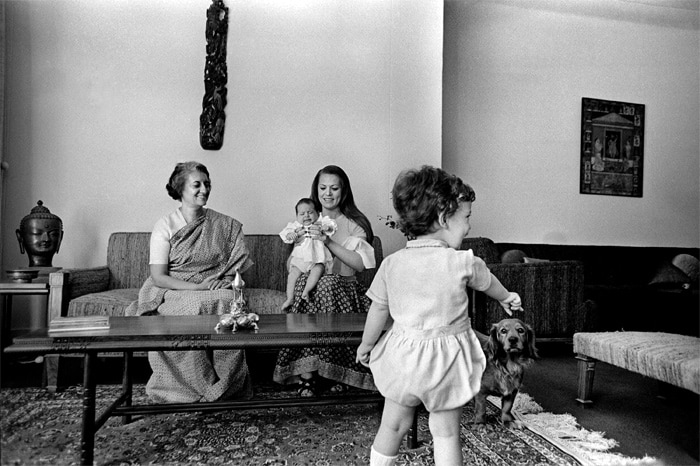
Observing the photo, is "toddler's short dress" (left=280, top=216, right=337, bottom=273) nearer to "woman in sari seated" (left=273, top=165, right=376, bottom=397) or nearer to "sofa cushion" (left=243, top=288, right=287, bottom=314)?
"woman in sari seated" (left=273, top=165, right=376, bottom=397)

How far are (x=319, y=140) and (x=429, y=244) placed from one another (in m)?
2.81

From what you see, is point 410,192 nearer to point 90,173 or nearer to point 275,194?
point 275,194

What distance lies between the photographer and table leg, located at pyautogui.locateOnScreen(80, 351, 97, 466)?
181 cm

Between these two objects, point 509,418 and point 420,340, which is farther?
point 509,418

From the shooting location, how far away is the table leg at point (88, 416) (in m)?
1.81

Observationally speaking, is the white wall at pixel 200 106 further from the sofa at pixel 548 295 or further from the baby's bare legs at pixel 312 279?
the baby's bare legs at pixel 312 279

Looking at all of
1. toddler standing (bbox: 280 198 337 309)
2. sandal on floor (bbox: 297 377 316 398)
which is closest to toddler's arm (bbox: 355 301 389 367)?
sandal on floor (bbox: 297 377 316 398)

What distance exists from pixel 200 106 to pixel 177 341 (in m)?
2.68

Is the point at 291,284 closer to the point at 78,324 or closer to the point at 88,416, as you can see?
the point at 78,324

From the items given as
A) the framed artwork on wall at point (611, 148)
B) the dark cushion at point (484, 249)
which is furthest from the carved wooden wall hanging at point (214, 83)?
the framed artwork on wall at point (611, 148)

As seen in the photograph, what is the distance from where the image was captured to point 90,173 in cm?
403

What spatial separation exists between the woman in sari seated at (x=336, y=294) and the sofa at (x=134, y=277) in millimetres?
431

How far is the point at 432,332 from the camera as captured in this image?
1.63 m

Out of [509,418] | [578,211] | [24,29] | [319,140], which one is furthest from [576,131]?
[24,29]
